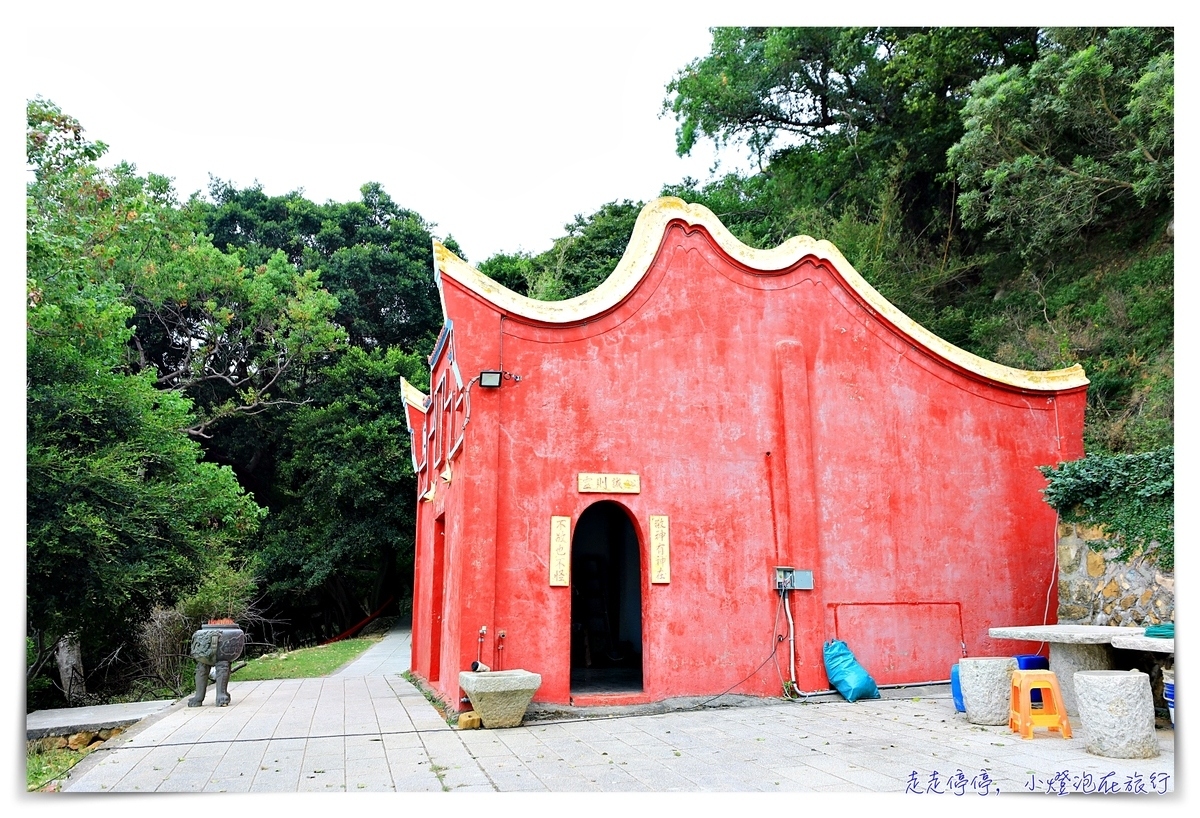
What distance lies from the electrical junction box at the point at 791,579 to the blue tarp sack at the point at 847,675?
2.48 feet

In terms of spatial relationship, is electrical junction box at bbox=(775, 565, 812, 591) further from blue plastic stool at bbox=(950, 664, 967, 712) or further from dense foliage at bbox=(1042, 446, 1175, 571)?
dense foliage at bbox=(1042, 446, 1175, 571)

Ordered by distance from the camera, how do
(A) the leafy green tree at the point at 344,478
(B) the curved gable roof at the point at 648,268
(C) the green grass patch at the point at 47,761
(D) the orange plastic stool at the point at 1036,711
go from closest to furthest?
(D) the orange plastic stool at the point at 1036,711
(C) the green grass patch at the point at 47,761
(B) the curved gable roof at the point at 648,268
(A) the leafy green tree at the point at 344,478

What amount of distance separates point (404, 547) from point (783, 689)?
16.4 meters

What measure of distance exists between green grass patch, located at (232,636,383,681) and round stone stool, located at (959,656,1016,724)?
10188mm

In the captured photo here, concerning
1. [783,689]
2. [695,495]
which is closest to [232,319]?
[695,495]

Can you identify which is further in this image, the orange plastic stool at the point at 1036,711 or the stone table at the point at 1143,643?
the orange plastic stool at the point at 1036,711

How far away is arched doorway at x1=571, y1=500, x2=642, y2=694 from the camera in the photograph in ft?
44.8

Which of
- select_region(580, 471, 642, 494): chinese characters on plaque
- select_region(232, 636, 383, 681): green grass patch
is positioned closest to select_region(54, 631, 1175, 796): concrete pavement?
select_region(580, 471, 642, 494): chinese characters on plaque

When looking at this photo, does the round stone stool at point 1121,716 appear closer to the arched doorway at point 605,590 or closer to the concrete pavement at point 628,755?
the concrete pavement at point 628,755

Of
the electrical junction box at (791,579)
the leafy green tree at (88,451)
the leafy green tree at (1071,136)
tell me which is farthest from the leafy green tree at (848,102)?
the leafy green tree at (88,451)

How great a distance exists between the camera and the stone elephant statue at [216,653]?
385 inches

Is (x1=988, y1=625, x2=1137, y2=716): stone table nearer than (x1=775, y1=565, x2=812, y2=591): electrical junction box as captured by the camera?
Yes

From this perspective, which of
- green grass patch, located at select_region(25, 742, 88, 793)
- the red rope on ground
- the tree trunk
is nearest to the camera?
green grass patch, located at select_region(25, 742, 88, 793)

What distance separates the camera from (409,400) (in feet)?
47.6
